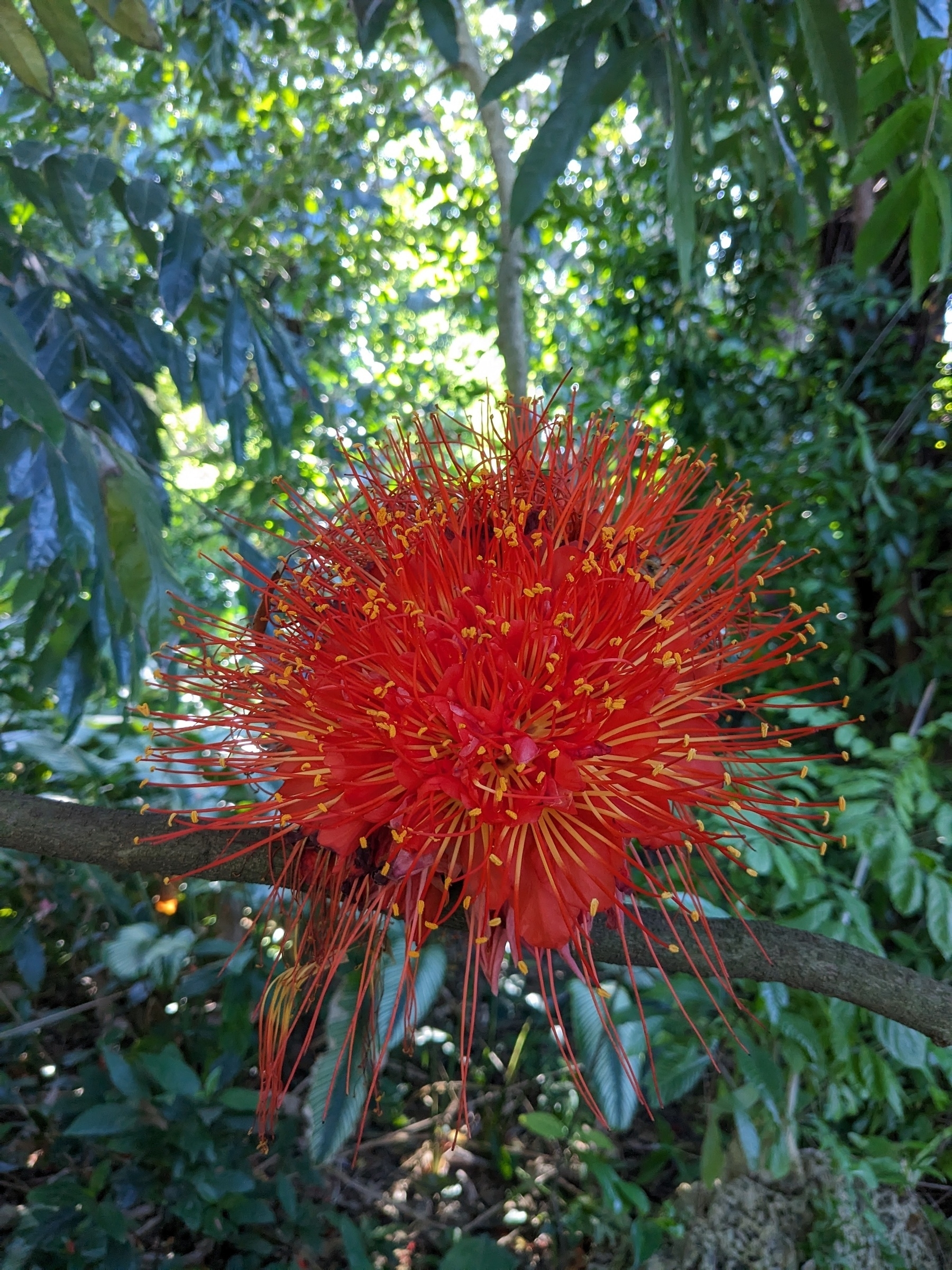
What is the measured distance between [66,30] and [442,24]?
452 millimetres

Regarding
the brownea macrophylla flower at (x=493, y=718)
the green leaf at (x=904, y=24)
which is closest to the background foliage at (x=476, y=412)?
the green leaf at (x=904, y=24)

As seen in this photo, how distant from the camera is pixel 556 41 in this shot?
640 mm

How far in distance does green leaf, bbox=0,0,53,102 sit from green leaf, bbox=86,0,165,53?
0.06 meters

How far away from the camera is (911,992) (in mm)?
402

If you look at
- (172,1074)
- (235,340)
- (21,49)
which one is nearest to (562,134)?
(21,49)

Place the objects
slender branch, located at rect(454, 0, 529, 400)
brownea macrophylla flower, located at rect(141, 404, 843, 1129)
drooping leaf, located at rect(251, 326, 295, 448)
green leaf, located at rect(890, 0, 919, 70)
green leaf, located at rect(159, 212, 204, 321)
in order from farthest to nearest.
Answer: slender branch, located at rect(454, 0, 529, 400) → drooping leaf, located at rect(251, 326, 295, 448) → green leaf, located at rect(159, 212, 204, 321) → green leaf, located at rect(890, 0, 919, 70) → brownea macrophylla flower, located at rect(141, 404, 843, 1129)

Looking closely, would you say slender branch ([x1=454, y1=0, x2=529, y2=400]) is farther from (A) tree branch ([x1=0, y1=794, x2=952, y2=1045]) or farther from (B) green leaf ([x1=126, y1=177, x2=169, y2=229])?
(A) tree branch ([x1=0, y1=794, x2=952, y2=1045])

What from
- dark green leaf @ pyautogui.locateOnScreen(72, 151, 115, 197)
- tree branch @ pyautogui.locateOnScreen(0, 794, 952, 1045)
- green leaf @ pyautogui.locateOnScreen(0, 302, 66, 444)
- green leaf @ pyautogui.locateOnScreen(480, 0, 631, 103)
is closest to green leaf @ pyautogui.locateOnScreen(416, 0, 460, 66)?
green leaf @ pyautogui.locateOnScreen(480, 0, 631, 103)

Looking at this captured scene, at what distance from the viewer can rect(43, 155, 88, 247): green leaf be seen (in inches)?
34.1

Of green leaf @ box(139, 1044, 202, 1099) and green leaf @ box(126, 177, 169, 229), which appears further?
green leaf @ box(126, 177, 169, 229)

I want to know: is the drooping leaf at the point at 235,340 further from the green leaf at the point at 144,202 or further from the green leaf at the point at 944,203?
the green leaf at the point at 944,203

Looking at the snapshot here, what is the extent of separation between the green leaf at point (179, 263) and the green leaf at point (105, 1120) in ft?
2.89

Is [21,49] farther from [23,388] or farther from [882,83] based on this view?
[882,83]

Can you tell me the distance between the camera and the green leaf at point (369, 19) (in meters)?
0.79
